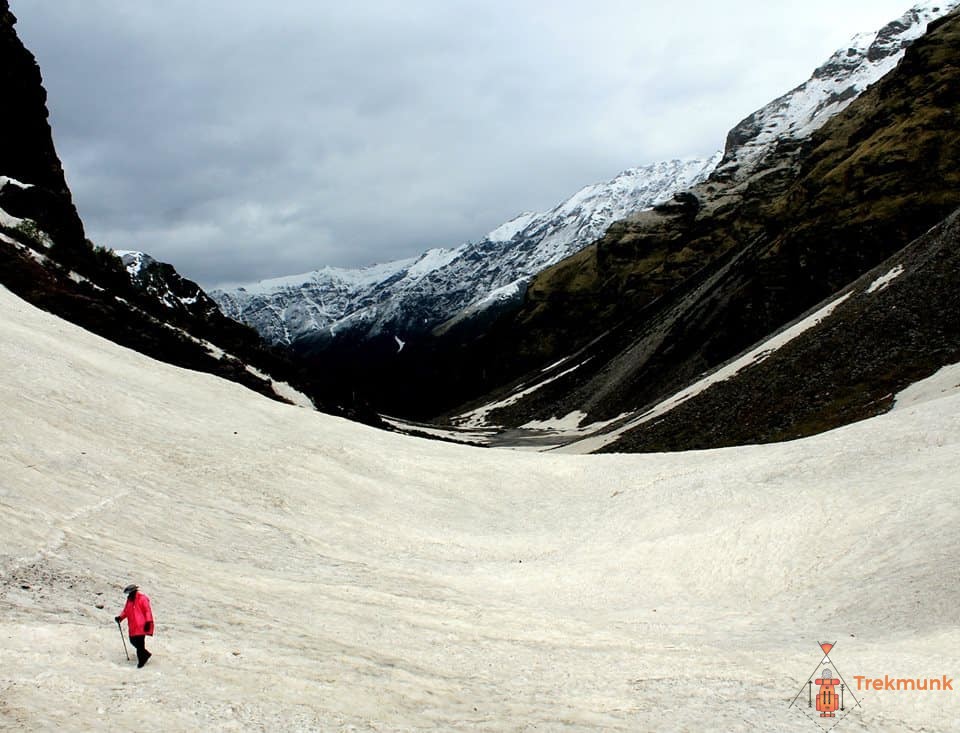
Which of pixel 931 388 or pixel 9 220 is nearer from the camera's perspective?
pixel 931 388

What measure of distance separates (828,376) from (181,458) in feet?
181

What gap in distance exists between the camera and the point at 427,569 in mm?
21359

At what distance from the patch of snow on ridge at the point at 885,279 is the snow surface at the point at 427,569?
42030mm

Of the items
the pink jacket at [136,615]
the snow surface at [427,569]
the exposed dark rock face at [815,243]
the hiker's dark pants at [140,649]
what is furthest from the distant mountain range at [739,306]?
the hiker's dark pants at [140,649]

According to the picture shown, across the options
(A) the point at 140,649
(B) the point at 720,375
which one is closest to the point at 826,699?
(A) the point at 140,649

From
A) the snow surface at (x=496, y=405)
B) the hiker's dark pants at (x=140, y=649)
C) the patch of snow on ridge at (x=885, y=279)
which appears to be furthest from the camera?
the snow surface at (x=496, y=405)

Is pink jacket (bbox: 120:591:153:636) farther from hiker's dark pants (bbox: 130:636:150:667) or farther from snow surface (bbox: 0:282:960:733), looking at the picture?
snow surface (bbox: 0:282:960:733)

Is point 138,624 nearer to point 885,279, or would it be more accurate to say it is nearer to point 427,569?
point 427,569

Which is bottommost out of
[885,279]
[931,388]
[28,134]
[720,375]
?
[931,388]

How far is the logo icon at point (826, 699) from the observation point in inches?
477

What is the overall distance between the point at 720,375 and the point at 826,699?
6584 centimetres

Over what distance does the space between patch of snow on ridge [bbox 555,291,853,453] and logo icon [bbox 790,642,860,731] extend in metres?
Answer: 59.7

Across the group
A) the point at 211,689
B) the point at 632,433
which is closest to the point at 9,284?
the point at 211,689

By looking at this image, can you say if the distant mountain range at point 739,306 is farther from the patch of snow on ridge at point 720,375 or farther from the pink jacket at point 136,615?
the pink jacket at point 136,615
